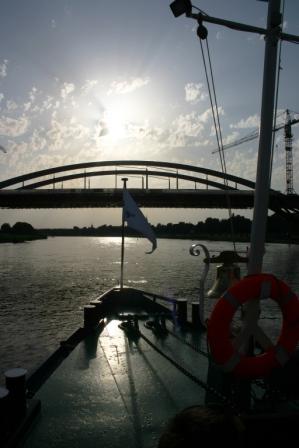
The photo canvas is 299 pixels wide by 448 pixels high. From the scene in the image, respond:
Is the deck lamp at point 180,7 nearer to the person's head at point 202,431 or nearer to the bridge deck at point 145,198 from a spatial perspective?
the person's head at point 202,431

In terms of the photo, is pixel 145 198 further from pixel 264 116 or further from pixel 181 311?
pixel 264 116

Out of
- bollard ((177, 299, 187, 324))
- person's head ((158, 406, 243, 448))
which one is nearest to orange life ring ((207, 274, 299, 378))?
person's head ((158, 406, 243, 448))

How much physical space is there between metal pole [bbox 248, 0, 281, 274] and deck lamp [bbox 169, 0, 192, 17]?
3.77 feet

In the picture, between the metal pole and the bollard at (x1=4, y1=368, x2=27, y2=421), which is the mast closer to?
the metal pole

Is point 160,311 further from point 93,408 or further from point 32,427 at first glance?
point 32,427

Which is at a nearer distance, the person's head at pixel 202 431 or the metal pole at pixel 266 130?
the person's head at pixel 202 431

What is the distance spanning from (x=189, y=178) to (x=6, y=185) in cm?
4637

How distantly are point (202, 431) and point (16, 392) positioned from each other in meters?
3.82

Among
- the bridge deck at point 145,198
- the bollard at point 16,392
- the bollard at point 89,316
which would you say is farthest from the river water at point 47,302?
the bridge deck at point 145,198

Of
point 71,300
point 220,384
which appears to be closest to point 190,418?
point 220,384

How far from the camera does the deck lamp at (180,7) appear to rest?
5.02 metres

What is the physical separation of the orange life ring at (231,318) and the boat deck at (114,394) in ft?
5.78

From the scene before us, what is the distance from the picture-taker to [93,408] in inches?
236

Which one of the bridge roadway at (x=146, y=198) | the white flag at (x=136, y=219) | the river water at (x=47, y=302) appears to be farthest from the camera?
the bridge roadway at (x=146, y=198)
